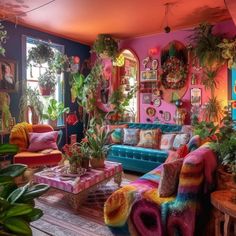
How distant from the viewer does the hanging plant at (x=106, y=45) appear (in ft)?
16.4

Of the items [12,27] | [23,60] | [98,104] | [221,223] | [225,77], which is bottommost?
[221,223]

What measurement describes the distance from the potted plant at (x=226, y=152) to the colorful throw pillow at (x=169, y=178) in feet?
1.16

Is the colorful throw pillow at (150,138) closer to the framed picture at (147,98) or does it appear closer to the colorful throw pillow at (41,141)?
the framed picture at (147,98)

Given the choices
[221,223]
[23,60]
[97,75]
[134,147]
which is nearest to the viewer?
[221,223]

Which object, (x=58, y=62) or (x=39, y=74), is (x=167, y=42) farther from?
(x=39, y=74)

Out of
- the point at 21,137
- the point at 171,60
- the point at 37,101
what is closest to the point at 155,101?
the point at 171,60

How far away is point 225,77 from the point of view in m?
4.26

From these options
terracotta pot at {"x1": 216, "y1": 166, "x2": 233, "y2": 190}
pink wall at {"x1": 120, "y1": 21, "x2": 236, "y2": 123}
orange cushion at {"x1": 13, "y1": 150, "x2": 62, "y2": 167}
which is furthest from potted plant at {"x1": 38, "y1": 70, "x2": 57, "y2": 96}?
terracotta pot at {"x1": 216, "y1": 166, "x2": 233, "y2": 190}

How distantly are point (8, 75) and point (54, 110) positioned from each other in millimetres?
1169

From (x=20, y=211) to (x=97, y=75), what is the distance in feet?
16.0

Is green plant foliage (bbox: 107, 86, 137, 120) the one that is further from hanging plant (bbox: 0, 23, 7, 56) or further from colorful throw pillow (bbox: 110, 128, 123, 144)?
hanging plant (bbox: 0, 23, 7, 56)

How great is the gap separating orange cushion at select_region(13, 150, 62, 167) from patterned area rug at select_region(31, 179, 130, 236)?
2.01ft

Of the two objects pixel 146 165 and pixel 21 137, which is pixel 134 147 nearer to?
pixel 146 165

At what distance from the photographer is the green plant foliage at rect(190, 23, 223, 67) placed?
3992 mm
